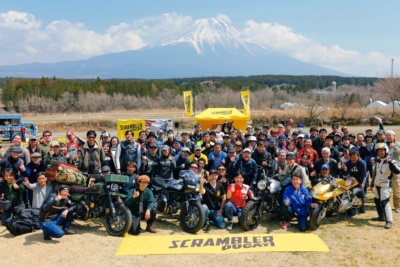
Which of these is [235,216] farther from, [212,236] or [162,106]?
[162,106]

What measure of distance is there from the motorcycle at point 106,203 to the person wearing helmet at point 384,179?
4994mm

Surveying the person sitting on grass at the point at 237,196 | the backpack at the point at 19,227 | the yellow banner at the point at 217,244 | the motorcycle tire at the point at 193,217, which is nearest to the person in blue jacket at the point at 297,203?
the yellow banner at the point at 217,244

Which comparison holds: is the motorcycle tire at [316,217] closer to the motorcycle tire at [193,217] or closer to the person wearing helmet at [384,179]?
the person wearing helmet at [384,179]

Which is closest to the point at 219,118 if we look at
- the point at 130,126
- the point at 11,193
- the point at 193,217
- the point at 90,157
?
the point at 130,126

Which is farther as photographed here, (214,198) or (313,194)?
(214,198)

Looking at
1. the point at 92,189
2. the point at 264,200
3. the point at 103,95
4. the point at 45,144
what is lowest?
the point at 264,200

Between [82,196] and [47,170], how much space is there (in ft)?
2.74

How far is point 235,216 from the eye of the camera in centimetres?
774

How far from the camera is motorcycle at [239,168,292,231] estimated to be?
7.03 meters

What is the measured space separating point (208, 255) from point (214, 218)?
133 centimetres

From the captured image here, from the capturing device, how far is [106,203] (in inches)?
281

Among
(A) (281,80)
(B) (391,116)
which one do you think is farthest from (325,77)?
(B) (391,116)

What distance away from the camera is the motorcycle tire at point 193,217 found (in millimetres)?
6887

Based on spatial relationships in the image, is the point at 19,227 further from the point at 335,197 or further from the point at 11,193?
the point at 335,197
